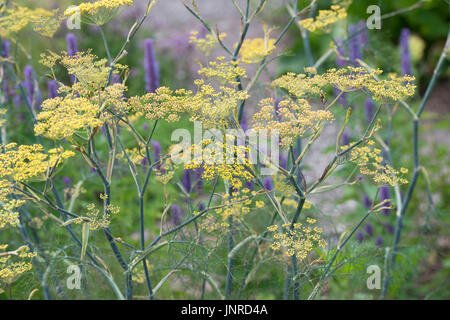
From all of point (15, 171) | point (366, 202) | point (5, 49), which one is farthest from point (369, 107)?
point (15, 171)

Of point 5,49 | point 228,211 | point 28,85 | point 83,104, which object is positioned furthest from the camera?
point 28,85

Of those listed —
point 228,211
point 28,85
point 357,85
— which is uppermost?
point 28,85

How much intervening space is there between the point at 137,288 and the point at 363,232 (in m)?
1.38

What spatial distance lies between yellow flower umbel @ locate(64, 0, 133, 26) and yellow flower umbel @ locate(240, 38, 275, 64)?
0.58 metres

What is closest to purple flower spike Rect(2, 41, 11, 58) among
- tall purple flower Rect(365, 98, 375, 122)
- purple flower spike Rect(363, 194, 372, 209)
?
tall purple flower Rect(365, 98, 375, 122)

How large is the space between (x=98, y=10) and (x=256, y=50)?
679mm

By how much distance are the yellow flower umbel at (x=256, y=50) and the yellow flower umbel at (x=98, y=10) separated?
0.58 meters

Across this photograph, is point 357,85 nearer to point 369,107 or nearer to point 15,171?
point 15,171

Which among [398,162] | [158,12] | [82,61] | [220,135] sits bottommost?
[398,162]

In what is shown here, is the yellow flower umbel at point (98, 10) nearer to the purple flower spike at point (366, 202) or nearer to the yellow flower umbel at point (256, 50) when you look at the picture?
the yellow flower umbel at point (256, 50)

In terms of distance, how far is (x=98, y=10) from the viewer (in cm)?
169
